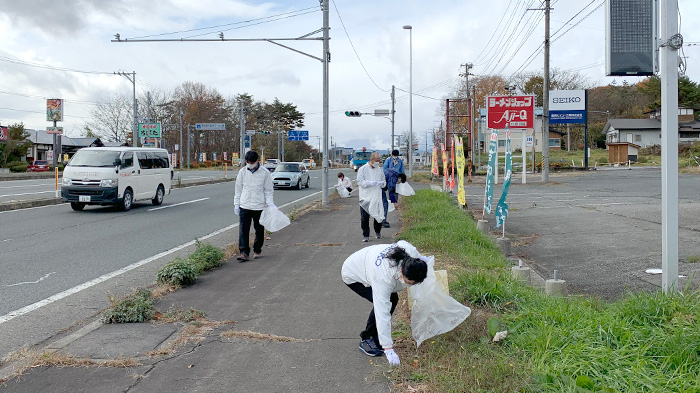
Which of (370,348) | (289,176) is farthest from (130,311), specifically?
(289,176)

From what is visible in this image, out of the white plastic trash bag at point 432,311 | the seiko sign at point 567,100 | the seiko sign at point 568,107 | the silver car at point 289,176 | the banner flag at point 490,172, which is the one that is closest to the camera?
the white plastic trash bag at point 432,311

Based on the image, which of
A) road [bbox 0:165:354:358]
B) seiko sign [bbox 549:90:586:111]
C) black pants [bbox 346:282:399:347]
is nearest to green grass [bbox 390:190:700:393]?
black pants [bbox 346:282:399:347]

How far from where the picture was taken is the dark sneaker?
461 centimetres

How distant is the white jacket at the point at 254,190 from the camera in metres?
9.13

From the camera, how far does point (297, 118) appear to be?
97.5 meters

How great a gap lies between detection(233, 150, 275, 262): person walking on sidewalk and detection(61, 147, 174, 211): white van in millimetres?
9045

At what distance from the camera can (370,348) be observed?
4656mm

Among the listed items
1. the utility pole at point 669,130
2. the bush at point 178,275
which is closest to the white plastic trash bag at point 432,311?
the utility pole at point 669,130

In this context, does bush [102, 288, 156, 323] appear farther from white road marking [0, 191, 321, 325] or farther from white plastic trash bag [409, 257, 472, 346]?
white plastic trash bag [409, 257, 472, 346]

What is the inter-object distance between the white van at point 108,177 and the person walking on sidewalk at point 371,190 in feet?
29.9

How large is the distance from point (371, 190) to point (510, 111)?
69.5 ft

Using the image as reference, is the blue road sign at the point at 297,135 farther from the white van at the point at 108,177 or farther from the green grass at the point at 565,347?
the green grass at the point at 565,347

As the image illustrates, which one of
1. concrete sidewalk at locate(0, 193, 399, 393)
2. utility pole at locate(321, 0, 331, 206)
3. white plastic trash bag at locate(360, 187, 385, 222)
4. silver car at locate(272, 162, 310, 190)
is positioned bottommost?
concrete sidewalk at locate(0, 193, 399, 393)

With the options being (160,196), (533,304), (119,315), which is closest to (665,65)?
(533,304)
